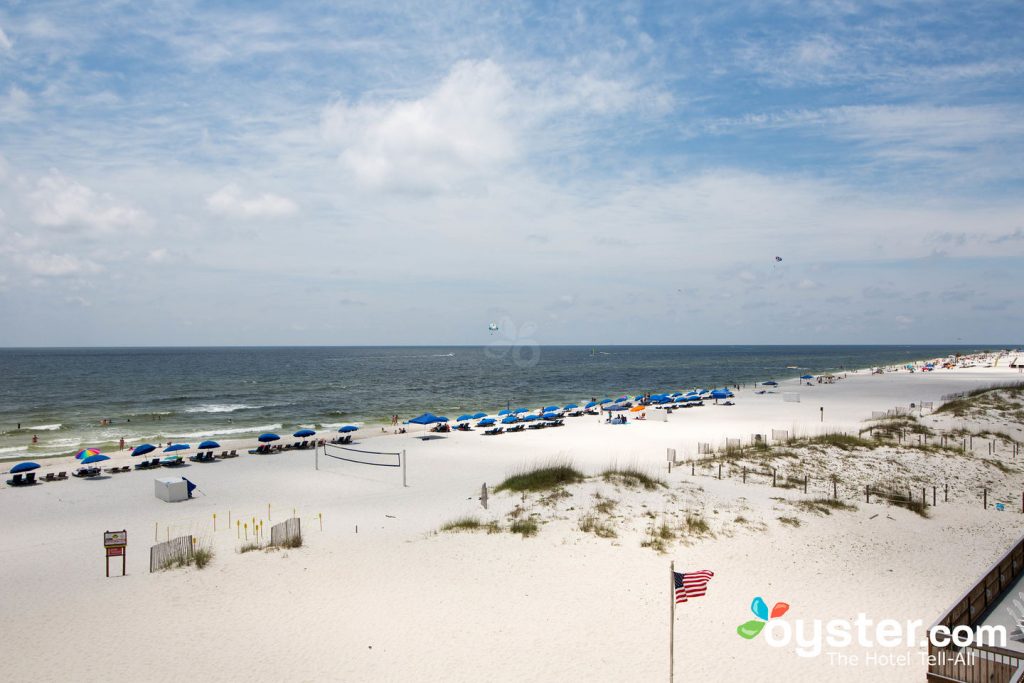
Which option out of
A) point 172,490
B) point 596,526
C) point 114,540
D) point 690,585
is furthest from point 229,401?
point 690,585

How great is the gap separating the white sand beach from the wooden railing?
1.03 m

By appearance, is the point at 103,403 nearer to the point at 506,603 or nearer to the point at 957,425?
the point at 506,603

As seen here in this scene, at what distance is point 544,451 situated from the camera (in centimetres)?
3481

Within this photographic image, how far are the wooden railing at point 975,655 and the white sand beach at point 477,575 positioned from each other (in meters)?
1.03

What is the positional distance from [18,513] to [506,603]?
21.7 metres

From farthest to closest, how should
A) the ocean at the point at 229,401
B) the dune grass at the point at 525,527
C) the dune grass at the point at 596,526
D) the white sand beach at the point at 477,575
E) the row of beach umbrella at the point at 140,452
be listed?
the ocean at the point at 229,401 < the row of beach umbrella at the point at 140,452 < the dune grass at the point at 525,527 < the dune grass at the point at 596,526 < the white sand beach at the point at 477,575

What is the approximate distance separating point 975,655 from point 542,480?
14681 millimetres

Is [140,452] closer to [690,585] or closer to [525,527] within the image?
[525,527]

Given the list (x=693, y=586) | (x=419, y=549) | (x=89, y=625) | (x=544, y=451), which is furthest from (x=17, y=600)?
(x=544, y=451)

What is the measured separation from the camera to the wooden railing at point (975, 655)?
9398 millimetres

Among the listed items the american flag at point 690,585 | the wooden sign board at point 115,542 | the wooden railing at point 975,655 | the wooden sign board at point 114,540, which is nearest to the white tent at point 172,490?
the wooden sign board at point 115,542

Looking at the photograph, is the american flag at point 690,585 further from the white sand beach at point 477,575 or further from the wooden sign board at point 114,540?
the wooden sign board at point 114,540

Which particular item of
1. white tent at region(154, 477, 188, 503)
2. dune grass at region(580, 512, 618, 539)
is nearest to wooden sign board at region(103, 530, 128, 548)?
white tent at region(154, 477, 188, 503)

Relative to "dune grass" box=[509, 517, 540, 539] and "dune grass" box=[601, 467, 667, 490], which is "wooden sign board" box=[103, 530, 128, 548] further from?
"dune grass" box=[601, 467, 667, 490]
